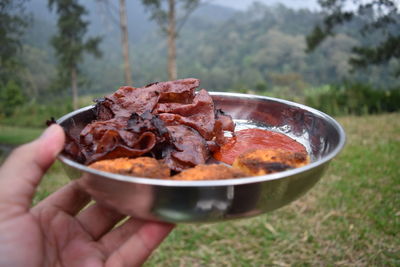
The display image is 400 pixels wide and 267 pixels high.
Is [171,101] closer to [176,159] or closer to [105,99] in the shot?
[105,99]

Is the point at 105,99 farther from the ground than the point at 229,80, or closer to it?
farther from the ground

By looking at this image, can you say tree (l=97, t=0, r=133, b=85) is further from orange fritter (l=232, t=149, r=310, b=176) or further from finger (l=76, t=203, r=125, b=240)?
orange fritter (l=232, t=149, r=310, b=176)

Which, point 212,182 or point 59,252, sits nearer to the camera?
point 212,182

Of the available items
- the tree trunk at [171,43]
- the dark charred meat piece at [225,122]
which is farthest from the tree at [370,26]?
the dark charred meat piece at [225,122]

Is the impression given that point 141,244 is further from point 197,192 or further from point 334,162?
point 334,162

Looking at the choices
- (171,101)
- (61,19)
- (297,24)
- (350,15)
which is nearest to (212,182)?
(171,101)

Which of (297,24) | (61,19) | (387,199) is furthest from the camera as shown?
(297,24)
